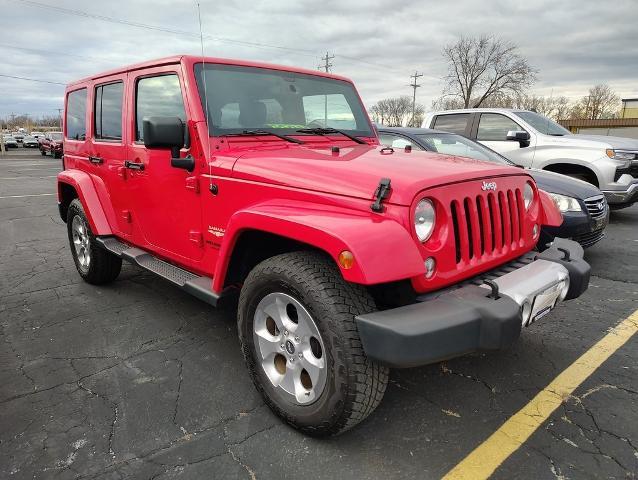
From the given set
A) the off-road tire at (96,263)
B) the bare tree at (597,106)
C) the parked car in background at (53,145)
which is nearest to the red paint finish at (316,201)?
the off-road tire at (96,263)

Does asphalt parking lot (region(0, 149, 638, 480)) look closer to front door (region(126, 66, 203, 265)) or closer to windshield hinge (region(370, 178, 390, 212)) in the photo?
front door (region(126, 66, 203, 265))

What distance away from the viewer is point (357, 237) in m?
1.88

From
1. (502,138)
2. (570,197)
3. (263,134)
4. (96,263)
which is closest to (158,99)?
(263,134)

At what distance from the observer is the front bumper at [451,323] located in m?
1.80

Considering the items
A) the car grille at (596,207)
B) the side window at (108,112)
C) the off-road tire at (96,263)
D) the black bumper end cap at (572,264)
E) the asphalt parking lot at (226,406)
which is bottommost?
the asphalt parking lot at (226,406)

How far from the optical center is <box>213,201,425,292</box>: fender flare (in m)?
1.84

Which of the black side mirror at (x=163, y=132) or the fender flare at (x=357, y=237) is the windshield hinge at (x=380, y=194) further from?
the black side mirror at (x=163, y=132)

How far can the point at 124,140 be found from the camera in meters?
3.59

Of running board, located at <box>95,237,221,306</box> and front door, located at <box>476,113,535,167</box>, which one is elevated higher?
front door, located at <box>476,113,535,167</box>

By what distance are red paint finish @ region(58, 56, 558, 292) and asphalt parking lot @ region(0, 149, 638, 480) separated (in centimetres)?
65

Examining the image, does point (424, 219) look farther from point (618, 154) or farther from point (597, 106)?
point (597, 106)

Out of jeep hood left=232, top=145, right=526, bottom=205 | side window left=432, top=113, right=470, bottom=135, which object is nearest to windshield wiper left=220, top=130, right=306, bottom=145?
jeep hood left=232, top=145, right=526, bottom=205

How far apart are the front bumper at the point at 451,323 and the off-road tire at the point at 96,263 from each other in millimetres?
3120

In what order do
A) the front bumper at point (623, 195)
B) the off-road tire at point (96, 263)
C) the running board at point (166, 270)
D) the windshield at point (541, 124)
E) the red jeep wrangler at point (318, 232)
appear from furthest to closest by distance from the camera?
the windshield at point (541, 124)
the front bumper at point (623, 195)
the off-road tire at point (96, 263)
the running board at point (166, 270)
the red jeep wrangler at point (318, 232)
